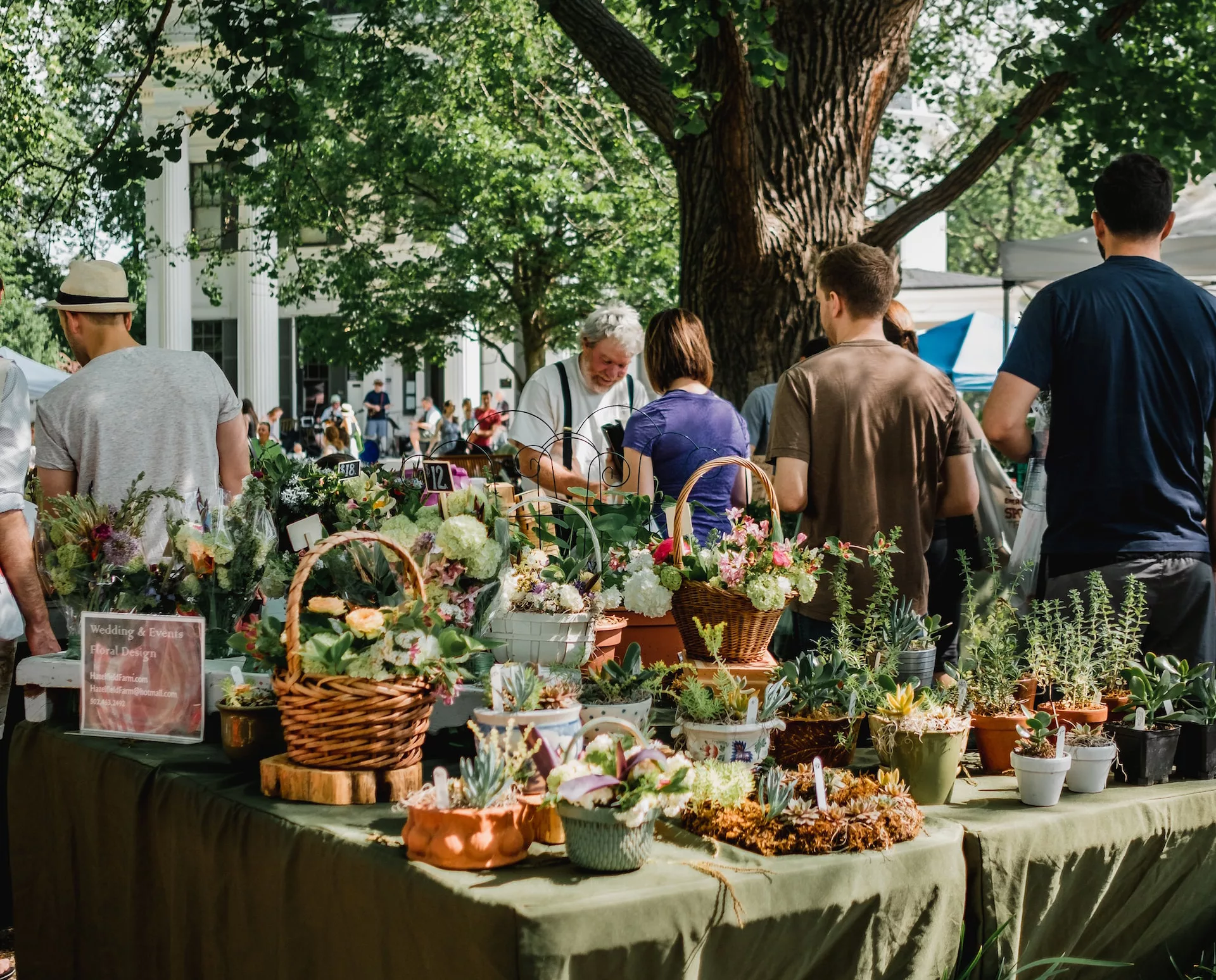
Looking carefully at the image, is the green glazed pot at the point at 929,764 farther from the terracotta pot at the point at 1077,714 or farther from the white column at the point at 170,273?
the white column at the point at 170,273

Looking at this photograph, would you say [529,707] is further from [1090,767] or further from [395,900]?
[1090,767]

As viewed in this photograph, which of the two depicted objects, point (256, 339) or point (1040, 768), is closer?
point (1040, 768)

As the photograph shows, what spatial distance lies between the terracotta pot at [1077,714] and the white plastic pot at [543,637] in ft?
2.91

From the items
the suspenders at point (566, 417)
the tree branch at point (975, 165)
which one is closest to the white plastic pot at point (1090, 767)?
the suspenders at point (566, 417)

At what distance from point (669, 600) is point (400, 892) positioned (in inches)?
41.8

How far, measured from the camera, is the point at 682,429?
3541mm

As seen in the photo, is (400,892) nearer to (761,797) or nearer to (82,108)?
(761,797)

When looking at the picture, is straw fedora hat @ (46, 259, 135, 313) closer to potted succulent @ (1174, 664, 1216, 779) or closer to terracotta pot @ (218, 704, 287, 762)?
terracotta pot @ (218, 704, 287, 762)

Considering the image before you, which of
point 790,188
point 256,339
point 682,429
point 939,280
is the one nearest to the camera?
point 682,429

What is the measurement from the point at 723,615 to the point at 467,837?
3.28 feet

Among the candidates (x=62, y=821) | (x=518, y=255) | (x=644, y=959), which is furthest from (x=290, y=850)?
(x=518, y=255)

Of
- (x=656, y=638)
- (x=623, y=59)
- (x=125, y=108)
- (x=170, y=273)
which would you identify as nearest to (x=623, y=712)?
(x=656, y=638)

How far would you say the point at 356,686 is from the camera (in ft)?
6.57

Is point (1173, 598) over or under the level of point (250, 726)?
over
